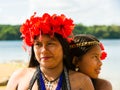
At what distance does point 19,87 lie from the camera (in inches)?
146

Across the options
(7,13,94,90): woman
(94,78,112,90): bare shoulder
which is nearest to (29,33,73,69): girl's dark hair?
(7,13,94,90): woman

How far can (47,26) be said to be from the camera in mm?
3529

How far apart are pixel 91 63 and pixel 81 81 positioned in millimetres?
263

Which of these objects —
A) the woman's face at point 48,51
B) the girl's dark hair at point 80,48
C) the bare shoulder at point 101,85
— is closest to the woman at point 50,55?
the woman's face at point 48,51

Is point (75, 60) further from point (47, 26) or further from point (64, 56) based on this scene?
point (47, 26)

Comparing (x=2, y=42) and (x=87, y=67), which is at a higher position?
(x=87, y=67)

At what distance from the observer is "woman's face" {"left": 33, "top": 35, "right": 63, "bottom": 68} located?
11.5 ft

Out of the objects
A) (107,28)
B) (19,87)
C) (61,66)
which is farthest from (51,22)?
(107,28)

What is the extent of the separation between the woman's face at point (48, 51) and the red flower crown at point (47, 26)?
55 millimetres

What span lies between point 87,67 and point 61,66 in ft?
0.81

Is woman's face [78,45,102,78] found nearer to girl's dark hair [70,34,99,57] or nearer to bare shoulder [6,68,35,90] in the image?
girl's dark hair [70,34,99,57]

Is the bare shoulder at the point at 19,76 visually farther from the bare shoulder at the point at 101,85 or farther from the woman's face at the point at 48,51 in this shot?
the bare shoulder at the point at 101,85

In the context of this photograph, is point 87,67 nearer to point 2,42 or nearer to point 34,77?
point 34,77

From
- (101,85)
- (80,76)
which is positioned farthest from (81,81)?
(101,85)
